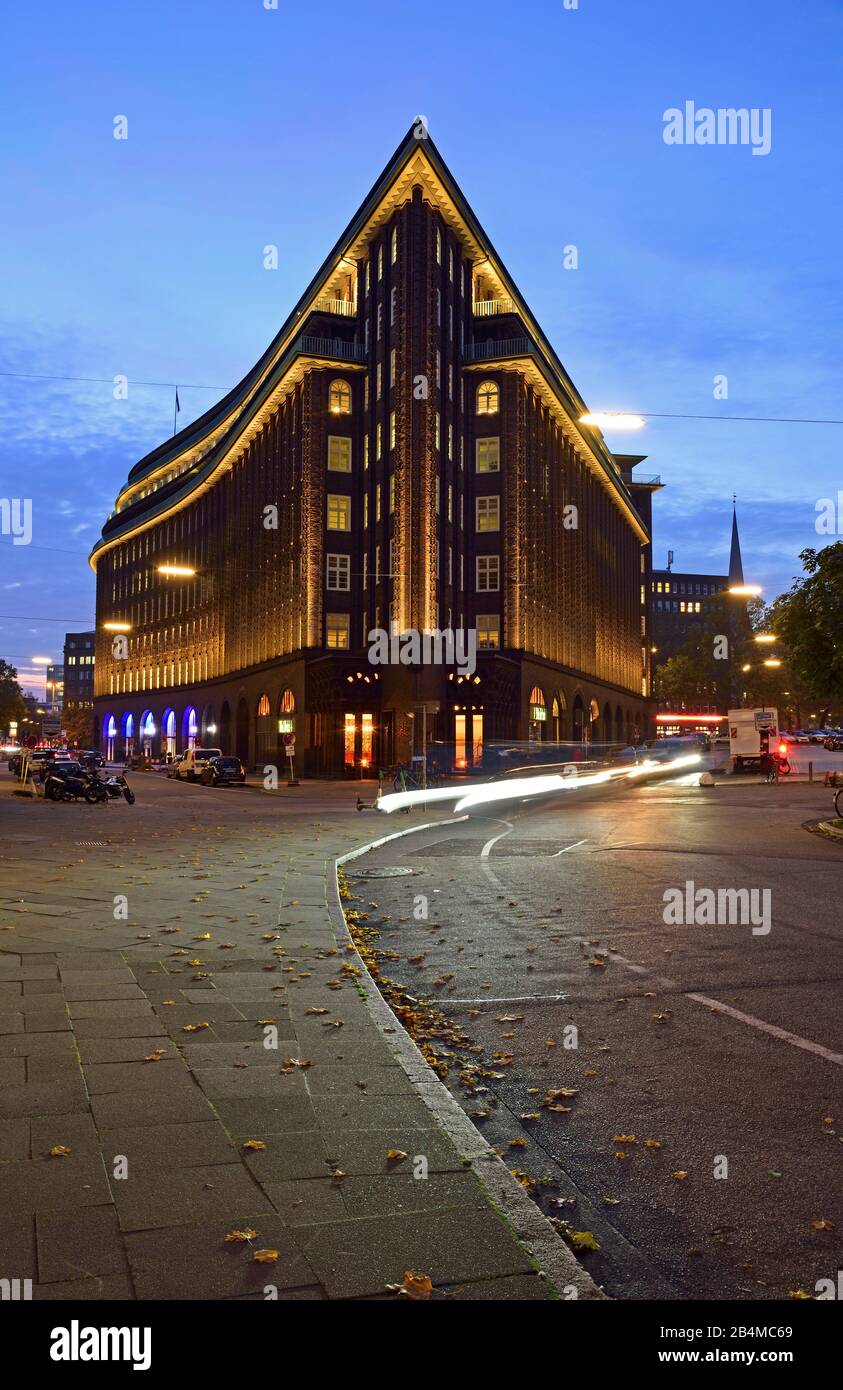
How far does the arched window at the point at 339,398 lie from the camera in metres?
62.1

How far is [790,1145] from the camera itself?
481 centimetres

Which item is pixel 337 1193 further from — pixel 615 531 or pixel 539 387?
pixel 615 531

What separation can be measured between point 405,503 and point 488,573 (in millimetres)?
8628

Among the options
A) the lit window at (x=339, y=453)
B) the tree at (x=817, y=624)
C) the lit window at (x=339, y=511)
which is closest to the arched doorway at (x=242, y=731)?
the lit window at (x=339, y=511)

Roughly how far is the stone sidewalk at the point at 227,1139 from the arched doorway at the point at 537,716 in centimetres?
5364

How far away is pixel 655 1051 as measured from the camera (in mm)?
6402

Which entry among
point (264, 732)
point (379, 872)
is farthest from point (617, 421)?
point (264, 732)

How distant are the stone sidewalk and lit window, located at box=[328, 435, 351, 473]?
54.7 meters

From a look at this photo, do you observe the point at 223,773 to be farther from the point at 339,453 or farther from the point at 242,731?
the point at 242,731

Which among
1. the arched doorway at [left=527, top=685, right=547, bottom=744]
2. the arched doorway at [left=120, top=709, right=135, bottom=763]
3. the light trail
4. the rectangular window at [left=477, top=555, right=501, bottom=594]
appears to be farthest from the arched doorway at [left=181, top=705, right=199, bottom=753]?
the light trail

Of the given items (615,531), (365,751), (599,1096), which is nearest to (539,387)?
(365,751)

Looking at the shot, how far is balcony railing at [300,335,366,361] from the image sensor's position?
61062 millimetres

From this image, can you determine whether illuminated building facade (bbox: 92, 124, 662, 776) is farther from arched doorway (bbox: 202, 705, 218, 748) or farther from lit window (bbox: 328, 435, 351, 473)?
arched doorway (bbox: 202, 705, 218, 748)
